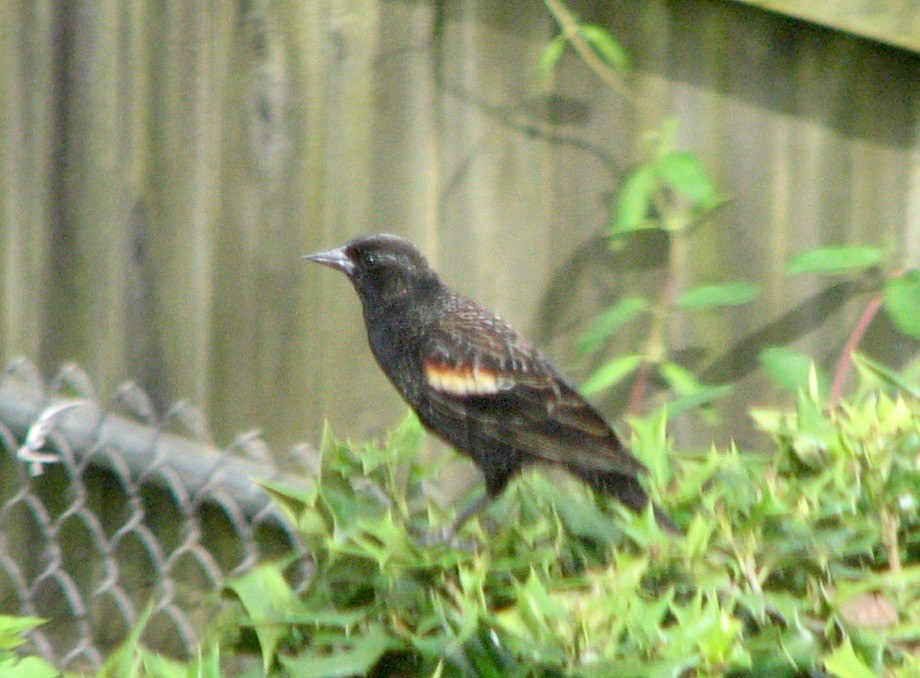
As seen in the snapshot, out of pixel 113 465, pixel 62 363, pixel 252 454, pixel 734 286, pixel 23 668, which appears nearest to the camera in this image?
pixel 23 668

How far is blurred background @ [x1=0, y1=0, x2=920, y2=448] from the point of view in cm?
319

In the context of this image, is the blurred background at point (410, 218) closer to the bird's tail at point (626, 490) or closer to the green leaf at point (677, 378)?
the green leaf at point (677, 378)

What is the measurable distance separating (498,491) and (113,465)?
5.45 feet

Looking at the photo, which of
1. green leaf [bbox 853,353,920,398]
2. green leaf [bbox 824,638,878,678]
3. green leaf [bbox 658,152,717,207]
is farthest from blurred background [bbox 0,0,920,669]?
green leaf [bbox 824,638,878,678]

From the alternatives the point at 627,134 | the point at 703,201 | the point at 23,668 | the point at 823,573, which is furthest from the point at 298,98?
the point at 823,573

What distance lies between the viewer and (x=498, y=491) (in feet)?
8.18

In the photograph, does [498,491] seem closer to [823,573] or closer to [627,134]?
[823,573]

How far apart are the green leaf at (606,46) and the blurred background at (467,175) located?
0.02 m

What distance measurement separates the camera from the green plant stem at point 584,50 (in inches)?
126

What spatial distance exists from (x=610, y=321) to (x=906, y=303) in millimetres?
680

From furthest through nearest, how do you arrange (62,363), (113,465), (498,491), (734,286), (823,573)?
(62,363), (113,465), (734,286), (498,491), (823,573)

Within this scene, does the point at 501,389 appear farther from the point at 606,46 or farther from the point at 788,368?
the point at 606,46

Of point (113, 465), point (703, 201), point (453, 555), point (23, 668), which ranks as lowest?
point (113, 465)

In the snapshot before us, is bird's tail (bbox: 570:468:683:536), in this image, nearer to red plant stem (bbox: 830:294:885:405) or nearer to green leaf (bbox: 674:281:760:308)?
green leaf (bbox: 674:281:760:308)
